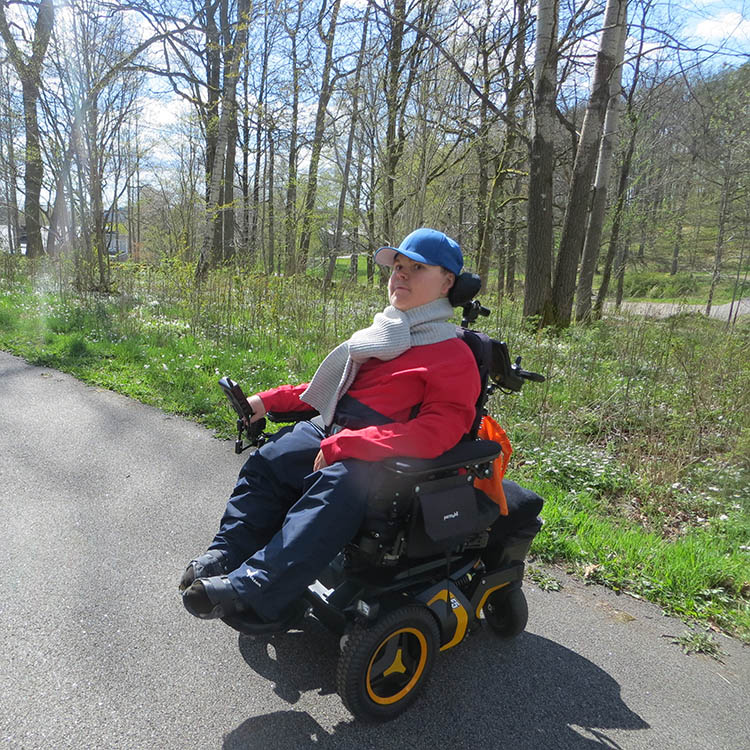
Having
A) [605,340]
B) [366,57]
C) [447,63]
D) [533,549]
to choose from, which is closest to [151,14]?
[366,57]

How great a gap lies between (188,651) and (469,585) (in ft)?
3.79

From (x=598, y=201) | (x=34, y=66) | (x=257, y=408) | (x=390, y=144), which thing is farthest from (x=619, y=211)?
(x=257, y=408)

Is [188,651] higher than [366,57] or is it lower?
lower

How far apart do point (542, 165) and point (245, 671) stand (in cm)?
863

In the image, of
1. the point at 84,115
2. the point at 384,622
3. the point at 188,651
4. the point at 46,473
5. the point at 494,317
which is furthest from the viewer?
the point at 84,115

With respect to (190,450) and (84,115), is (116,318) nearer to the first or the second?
(84,115)

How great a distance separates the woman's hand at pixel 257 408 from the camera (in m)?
2.50

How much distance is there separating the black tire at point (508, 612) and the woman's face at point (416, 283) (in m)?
1.31

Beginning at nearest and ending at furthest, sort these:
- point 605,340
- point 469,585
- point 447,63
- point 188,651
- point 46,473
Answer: point 188,651 → point 469,585 → point 46,473 → point 447,63 → point 605,340

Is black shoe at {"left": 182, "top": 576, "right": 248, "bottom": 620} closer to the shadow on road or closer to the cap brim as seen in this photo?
the shadow on road

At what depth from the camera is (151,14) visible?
37.7ft

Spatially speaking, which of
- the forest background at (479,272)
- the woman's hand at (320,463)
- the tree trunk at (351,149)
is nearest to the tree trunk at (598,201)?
the forest background at (479,272)

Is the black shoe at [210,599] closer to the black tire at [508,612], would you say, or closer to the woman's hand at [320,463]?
the woman's hand at [320,463]

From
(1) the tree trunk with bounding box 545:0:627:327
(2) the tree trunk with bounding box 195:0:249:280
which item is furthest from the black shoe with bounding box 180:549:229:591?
(2) the tree trunk with bounding box 195:0:249:280
